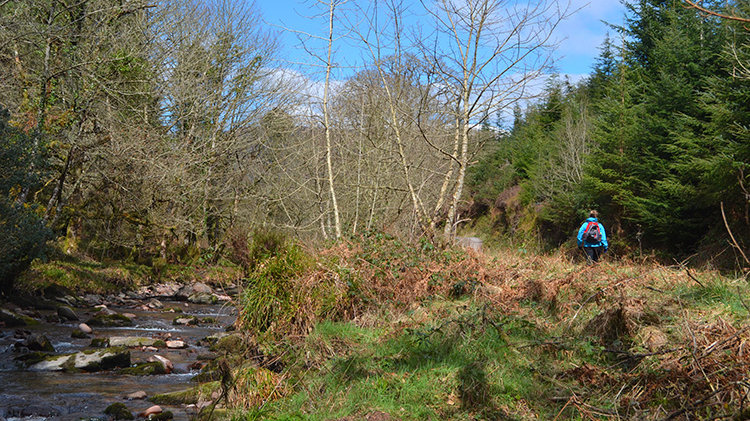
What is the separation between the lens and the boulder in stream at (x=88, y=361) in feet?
27.2

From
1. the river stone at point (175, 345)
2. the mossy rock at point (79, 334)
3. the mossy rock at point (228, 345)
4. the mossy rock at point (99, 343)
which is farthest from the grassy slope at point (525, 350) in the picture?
the mossy rock at point (79, 334)

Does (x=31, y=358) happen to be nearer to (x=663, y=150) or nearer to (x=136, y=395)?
(x=136, y=395)

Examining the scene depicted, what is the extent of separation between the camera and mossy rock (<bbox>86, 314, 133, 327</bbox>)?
11706mm

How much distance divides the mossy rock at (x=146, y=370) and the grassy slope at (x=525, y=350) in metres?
2.57

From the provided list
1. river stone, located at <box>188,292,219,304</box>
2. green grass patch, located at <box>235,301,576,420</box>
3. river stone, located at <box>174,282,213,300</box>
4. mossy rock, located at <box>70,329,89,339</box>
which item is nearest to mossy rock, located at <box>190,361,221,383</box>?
green grass patch, located at <box>235,301,576,420</box>

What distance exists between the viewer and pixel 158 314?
14117 millimetres

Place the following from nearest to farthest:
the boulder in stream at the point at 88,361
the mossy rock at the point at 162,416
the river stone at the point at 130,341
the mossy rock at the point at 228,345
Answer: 1. the mossy rock at the point at 162,416
2. the boulder in stream at the point at 88,361
3. the mossy rock at the point at 228,345
4. the river stone at the point at 130,341

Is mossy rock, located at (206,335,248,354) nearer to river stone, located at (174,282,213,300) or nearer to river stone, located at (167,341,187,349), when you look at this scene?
river stone, located at (167,341,187,349)

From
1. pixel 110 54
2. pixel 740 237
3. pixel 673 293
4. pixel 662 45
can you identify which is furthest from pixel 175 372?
pixel 662 45

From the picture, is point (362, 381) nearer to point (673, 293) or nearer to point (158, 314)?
point (673, 293)

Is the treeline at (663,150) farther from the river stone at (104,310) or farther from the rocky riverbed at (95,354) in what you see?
the river stone at (104,310)

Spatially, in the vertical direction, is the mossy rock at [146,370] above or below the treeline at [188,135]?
below

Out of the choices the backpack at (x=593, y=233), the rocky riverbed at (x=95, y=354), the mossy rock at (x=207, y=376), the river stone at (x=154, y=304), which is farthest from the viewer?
the river stone at (x=154, y=304)

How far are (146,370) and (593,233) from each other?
29.9 feet
